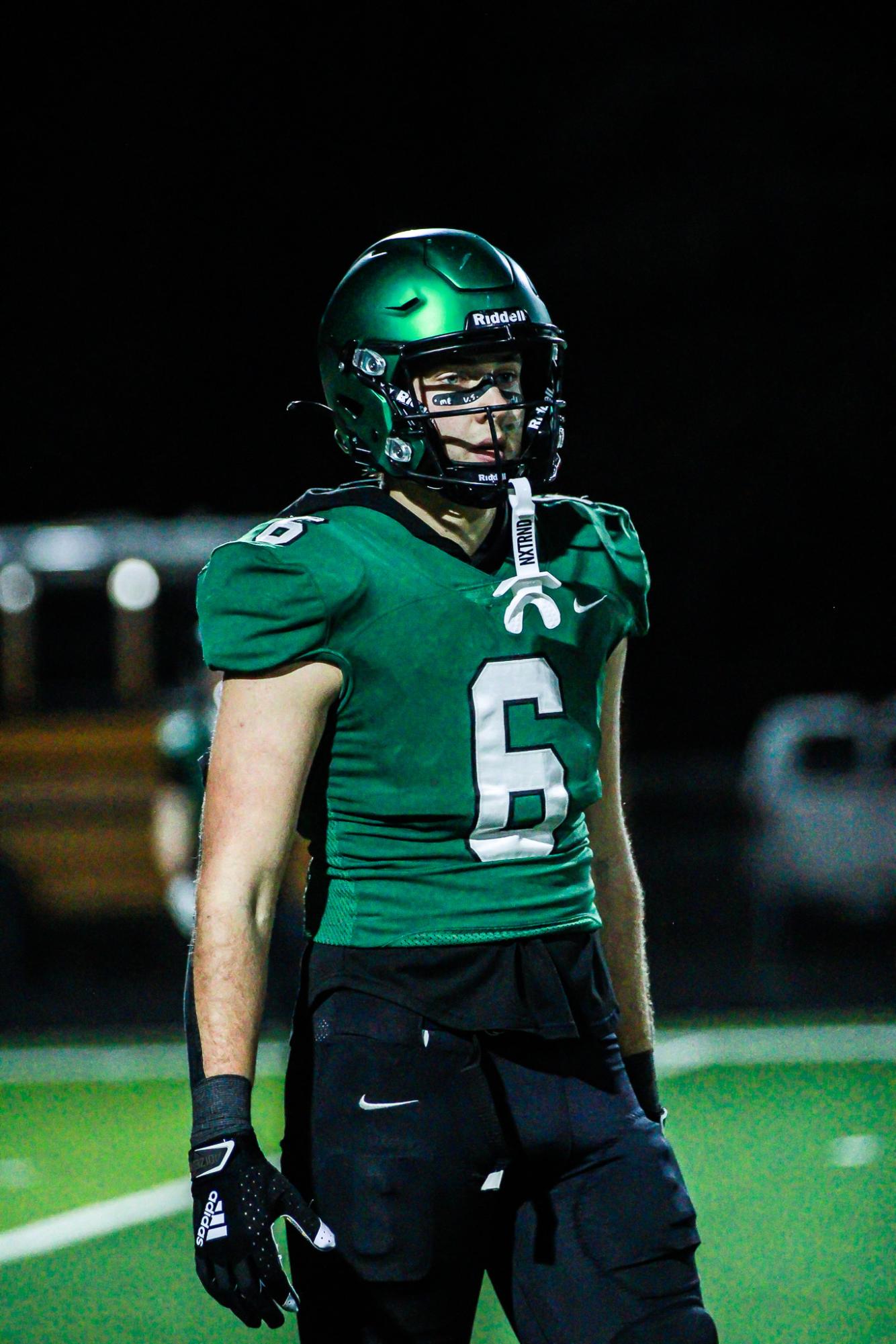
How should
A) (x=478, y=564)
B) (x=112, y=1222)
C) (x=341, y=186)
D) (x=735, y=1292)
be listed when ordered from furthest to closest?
(x=341, y=186), (x=112, y=1222), (x=735, y=1292), (x=478, y=564)

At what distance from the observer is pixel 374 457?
2887mm

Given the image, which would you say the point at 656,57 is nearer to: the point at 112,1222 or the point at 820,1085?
the point at 820,1085

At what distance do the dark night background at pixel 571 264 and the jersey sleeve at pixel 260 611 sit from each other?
22.3 metres

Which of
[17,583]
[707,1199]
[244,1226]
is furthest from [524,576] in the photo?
[17,583]

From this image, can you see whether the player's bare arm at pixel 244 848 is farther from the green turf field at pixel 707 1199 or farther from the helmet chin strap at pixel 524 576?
the green turf field at pixel 707 1199

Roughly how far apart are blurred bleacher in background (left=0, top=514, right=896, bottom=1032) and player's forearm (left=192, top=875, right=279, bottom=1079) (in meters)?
7.20

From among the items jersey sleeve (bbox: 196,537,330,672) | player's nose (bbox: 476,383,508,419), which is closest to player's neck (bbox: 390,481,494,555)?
player's nose (bbox: 476,383,508,419)

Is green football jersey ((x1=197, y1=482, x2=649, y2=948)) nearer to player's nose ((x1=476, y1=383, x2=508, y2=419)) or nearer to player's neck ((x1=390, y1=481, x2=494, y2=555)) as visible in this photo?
player's neck ((x1=390, y1=481, x2=494, y2=555))

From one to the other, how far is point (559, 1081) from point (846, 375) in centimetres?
2383

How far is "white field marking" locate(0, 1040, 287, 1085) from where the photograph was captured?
8.47 m

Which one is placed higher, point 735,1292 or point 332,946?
point 332,946

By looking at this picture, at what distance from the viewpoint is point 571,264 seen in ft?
85.6

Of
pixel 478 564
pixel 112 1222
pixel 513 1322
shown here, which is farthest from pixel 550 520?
pixel 112 1222

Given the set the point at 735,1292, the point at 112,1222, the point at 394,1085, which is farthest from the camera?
the point at 112,1222
